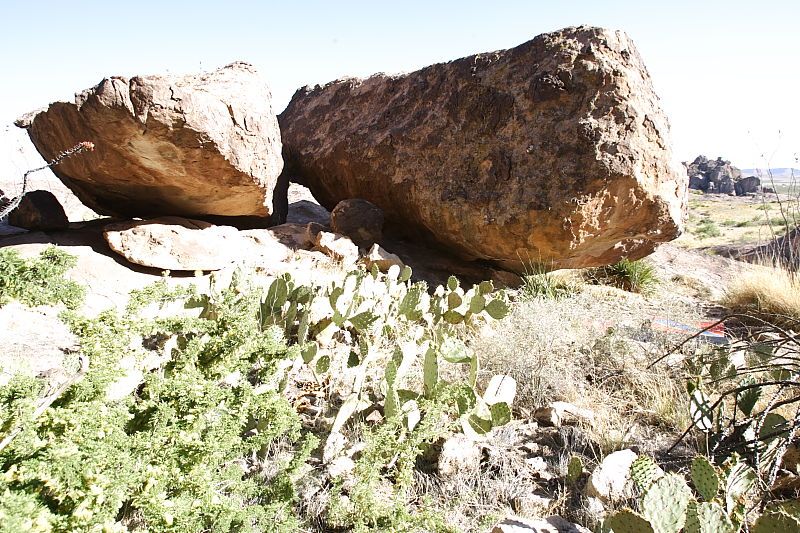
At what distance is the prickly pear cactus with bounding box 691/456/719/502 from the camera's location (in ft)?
5.44

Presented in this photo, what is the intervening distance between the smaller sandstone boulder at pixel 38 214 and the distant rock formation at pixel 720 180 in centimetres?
5531

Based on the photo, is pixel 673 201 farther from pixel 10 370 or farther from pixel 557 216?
pixel 10 370

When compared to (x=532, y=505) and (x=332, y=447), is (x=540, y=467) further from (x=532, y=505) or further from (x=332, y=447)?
(x=332, y=447)

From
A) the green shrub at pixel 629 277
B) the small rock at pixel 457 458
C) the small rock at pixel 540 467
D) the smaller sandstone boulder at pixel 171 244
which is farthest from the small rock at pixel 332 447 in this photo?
the green shrub at pixel 629 277

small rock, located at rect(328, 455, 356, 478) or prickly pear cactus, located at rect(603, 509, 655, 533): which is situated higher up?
prickly pear cactus, located at rect(603, 509, 655, 533)

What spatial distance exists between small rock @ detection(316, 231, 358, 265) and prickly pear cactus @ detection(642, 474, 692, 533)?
3.59 metres

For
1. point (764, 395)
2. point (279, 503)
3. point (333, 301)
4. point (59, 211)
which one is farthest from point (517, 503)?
point (59, 211)

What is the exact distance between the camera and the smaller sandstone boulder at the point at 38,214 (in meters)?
4.47

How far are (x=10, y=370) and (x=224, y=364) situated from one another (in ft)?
2.70

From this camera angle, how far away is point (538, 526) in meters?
1.77

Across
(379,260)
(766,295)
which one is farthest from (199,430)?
(766,295)

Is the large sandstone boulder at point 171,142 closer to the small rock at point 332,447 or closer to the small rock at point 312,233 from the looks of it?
the small rock at point 312,233

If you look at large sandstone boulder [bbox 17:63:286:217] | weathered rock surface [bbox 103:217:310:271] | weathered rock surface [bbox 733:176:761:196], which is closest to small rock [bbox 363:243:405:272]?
weathered rock surface [bbox 103:217:310:271]

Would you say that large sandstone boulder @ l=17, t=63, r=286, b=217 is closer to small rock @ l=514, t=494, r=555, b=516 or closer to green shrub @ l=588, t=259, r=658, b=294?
small rock @ l=514, t=494, r=555, b=516
